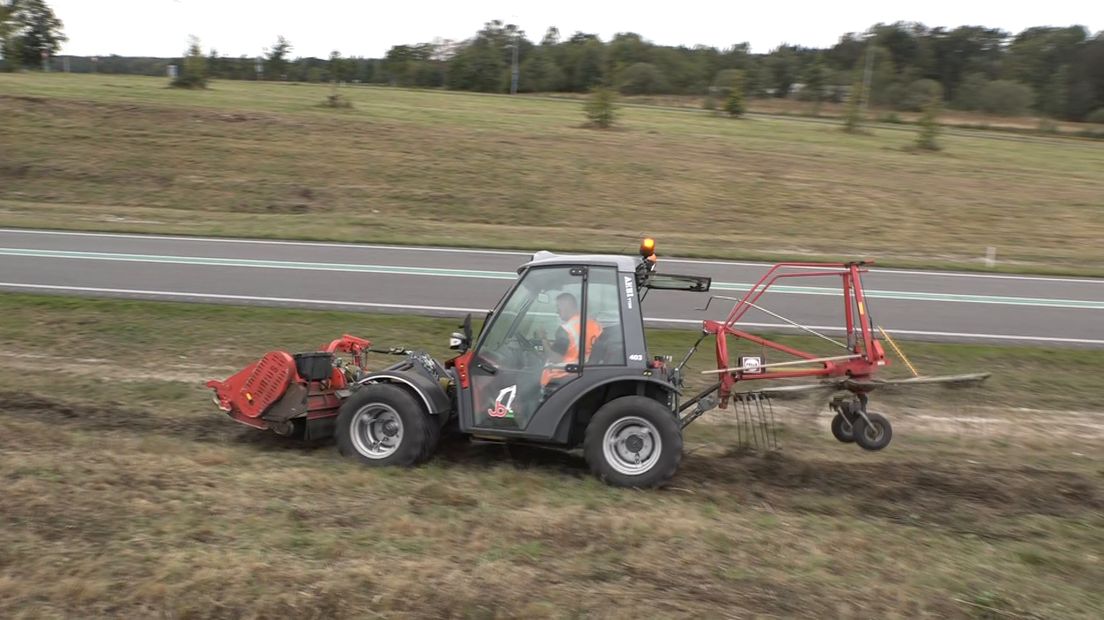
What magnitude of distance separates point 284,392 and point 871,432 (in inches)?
188

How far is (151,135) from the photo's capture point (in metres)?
30.3

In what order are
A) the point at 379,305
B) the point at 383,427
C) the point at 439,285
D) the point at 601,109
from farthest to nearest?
the point at 601,109 → the point at 439,285 → the point at 379,305 → the point at 383,427

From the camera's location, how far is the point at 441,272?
16.6 meters

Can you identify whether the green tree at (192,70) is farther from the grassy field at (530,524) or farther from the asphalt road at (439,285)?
the grassy field at (530,524)

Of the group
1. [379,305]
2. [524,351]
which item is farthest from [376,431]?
[379,305]

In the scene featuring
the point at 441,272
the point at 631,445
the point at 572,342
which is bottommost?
the point at 441,272

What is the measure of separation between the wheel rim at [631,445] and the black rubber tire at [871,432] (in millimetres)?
2019

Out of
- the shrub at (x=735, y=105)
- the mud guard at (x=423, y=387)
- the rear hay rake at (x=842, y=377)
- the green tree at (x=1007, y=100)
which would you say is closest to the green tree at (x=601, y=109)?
the shrub at (x=735, y=105)

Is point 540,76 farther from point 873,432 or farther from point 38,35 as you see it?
point 873,432

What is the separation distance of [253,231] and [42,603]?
16723 millimetres

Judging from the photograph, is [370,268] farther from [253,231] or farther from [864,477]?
[864,477]

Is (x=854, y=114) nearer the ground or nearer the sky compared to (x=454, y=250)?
nearer the sky

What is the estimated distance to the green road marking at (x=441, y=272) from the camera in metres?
15.7

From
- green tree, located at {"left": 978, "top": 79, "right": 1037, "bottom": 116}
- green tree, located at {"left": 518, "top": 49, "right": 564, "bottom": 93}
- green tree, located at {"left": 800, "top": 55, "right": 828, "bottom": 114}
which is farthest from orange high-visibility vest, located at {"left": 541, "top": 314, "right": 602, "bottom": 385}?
green tree, located at {"left": 518, "top": 49, "right": 564, "bottom": 93}
